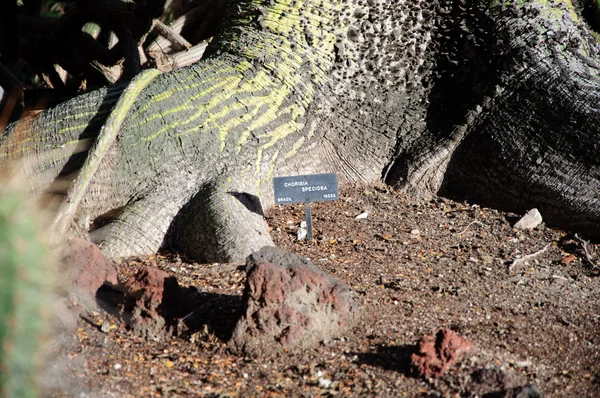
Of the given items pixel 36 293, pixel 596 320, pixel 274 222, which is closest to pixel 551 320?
pixel 596 320

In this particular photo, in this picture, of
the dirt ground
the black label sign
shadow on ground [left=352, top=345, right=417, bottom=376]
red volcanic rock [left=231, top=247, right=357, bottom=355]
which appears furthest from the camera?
the black label sign

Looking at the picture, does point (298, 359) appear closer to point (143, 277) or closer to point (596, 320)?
point (143, 277)

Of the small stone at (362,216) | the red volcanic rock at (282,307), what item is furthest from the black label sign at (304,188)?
the red volcanic rock at (282,307)

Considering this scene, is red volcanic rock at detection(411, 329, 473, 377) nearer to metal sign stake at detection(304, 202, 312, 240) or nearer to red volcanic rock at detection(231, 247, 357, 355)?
red volcanic rock at detection(231, 247, 357, 355)

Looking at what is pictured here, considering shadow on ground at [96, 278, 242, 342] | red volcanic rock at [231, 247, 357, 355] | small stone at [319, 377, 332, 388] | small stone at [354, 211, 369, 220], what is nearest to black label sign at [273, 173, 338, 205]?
small stone at [354, 211, 369, 220]

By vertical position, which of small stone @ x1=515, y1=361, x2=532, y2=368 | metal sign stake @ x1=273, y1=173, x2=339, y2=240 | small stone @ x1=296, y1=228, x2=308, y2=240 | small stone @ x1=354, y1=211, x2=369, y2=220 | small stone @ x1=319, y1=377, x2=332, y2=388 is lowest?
small stone @ x1=296, y1=228, x2=308, y2=240

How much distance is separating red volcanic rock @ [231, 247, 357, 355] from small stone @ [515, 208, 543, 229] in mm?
1933

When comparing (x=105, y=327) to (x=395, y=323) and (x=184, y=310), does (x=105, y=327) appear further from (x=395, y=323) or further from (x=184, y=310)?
(x=395, y=323)

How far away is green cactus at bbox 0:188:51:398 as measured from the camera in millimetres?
1741

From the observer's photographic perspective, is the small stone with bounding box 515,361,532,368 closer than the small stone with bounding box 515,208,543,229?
Yes

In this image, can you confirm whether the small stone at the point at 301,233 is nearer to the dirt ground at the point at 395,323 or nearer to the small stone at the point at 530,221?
the dirt ground at the point at 395,323

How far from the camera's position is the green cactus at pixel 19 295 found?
174 cm

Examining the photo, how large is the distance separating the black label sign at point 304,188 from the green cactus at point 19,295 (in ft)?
6.98

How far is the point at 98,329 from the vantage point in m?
2.88
